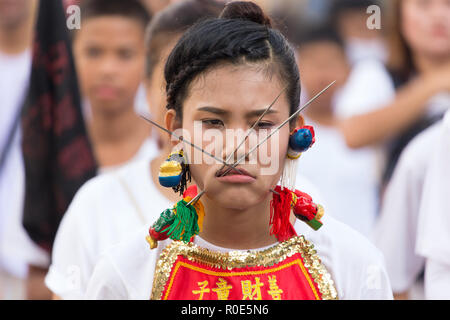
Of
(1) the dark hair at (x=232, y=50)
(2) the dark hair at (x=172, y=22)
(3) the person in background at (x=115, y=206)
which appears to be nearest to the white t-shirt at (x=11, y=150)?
(3) the person in background at (x=115, y=206)

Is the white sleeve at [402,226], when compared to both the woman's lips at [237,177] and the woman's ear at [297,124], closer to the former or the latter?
the woman's ear at [297,124]

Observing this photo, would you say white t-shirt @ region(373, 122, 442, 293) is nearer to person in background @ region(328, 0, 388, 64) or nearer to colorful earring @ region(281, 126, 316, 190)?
person in background @ region(328, 0, 388, 64)

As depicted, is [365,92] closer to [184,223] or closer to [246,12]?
[246,12]

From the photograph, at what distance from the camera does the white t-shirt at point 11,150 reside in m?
2.94

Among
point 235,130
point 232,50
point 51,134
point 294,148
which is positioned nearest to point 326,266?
point 294,148

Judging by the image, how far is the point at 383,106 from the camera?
9.43 feet

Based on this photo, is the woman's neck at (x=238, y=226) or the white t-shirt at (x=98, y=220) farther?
the white t-shirt at (x=98, y=220)

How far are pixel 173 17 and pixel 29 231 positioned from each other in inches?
45.3

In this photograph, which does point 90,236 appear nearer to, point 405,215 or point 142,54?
point 142,54

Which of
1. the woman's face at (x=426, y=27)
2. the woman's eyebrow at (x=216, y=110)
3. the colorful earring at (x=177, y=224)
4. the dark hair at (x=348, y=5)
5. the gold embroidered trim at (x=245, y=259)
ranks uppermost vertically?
the dark hair at (x=348, y=5)

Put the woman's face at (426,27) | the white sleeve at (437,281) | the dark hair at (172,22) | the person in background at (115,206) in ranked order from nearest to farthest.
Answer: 1. the white sleeve at (437,281)
2. the dark hair at (172,22)
3. the person in background at (115,206)
4. the woman's face at (426,27)

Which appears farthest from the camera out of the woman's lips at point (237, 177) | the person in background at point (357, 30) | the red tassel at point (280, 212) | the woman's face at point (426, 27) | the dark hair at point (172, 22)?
the person in background at point (357, 30)

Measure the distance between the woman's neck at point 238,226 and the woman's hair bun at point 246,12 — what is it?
392mm
